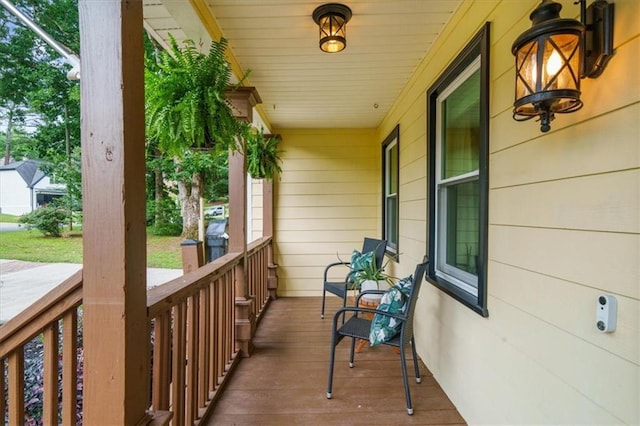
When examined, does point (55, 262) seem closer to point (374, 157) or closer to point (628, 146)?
point (374, 157)

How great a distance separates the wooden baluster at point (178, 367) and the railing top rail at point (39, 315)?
0.56 meters

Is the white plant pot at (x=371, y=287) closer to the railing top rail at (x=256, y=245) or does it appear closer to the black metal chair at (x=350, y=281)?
the black metal chair at (x=350, y=281)

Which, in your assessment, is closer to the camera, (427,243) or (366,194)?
(427,243)

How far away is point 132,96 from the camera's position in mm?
966

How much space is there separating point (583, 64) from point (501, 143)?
54 centimetres

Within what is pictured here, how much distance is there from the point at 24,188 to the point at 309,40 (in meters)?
6.70

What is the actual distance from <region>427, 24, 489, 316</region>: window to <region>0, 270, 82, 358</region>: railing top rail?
179cm

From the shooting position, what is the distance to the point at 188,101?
153cm

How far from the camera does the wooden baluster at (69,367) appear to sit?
108 cm

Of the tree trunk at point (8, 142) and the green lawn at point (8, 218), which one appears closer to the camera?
the green lawn at point (8, 218)

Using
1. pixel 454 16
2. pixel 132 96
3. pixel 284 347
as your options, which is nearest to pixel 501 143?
pixel 454 16

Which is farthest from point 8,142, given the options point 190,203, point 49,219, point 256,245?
point 256,245

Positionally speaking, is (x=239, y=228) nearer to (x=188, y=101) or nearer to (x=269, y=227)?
(x=188, y=101)

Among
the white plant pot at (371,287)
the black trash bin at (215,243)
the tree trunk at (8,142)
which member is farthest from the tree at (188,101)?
the tree trunk at (8,142)
